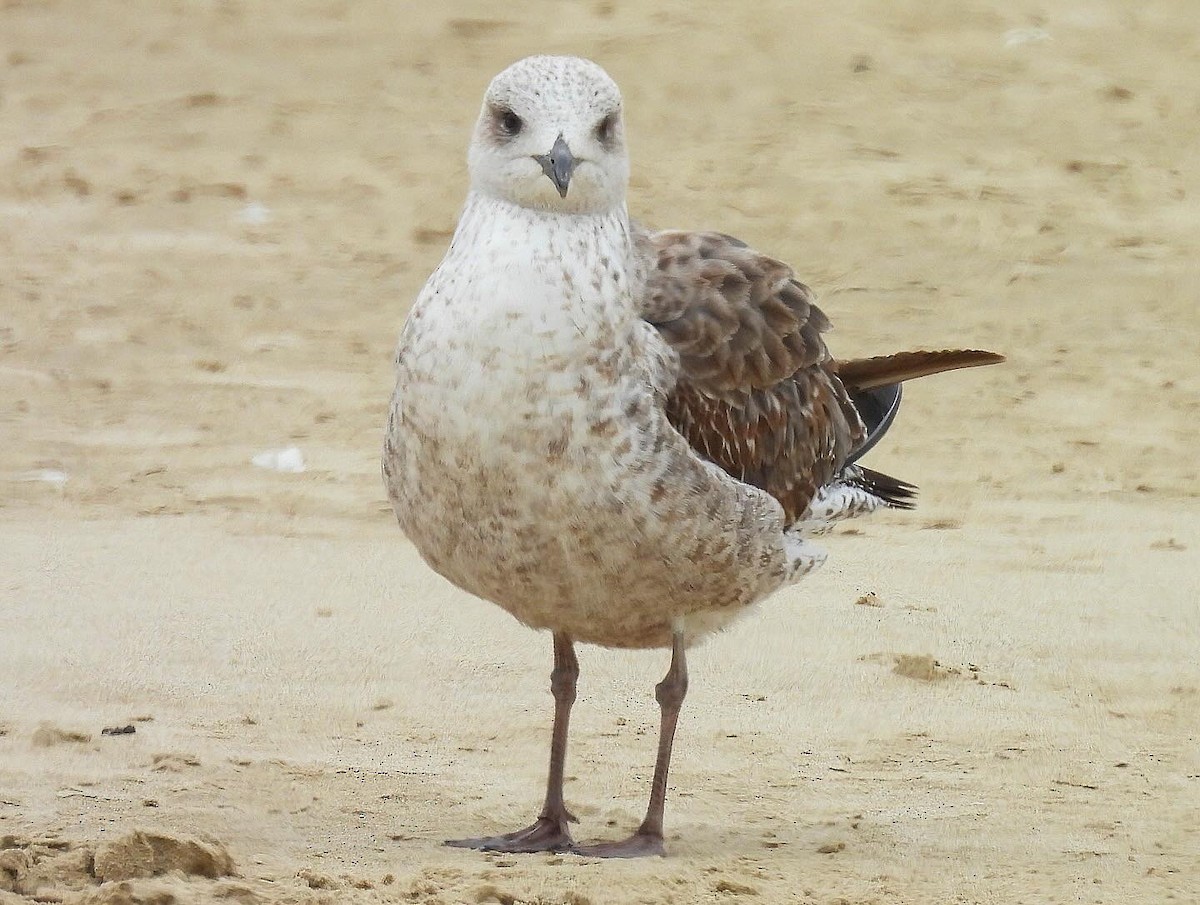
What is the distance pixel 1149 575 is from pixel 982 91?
6104 millimetres

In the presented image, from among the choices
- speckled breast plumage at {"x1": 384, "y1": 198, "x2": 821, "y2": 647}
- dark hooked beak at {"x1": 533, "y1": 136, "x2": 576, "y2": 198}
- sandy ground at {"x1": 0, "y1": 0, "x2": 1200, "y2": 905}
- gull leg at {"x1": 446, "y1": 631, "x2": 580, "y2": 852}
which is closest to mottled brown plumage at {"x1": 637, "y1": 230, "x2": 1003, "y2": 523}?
speckled breast plumage at {"x1": 384, "y1": 198, "x2": 821, "y2": 647}

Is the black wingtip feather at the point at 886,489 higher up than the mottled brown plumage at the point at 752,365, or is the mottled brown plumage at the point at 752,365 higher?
the mottled brown plumage at the point at 752,365

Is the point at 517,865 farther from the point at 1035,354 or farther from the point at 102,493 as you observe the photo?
the point at 1035,354

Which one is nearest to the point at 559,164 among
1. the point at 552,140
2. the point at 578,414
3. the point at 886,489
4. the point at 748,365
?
the point at 552,140

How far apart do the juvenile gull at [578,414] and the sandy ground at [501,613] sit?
613 millimetres

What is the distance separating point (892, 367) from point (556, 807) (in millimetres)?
1796

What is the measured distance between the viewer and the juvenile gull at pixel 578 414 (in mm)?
4816

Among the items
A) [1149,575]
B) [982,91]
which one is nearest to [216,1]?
[982,91]

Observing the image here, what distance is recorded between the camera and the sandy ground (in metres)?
5.34

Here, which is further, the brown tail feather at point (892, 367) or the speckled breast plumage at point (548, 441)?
the brown tail feather at point (892, 367)

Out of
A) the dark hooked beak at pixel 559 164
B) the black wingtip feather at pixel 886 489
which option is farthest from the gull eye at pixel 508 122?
the black wingtip feather at pixel 886 489

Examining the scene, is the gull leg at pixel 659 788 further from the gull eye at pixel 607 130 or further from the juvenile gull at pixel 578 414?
the gull eye at pixel 607 130

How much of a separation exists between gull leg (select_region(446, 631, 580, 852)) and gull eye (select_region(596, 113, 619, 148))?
126cm

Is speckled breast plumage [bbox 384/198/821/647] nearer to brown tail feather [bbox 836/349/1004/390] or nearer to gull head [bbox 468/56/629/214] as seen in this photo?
gull head [bbox 468/56/629/214]
